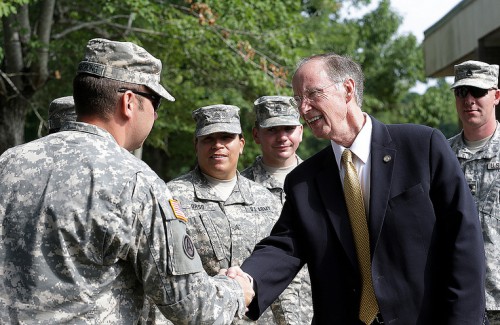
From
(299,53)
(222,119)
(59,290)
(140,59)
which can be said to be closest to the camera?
(59,290)

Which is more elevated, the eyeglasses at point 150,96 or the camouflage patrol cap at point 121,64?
the camouflage patrol cap at point 121,64

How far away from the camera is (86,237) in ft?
11.8

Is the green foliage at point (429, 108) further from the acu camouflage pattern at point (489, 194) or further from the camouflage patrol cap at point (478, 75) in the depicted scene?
the acu camouflage pattern at point (489, 194)

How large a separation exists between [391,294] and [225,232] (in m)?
2.06

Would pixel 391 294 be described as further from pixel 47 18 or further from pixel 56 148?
pixel 47 18

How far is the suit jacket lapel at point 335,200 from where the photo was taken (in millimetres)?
4637

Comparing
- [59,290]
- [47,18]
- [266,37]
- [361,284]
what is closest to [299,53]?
[266,37]

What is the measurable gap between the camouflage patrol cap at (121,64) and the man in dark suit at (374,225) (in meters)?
1.08

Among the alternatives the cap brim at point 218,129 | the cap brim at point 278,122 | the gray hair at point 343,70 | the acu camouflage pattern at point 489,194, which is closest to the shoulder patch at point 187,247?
the gray hair at point 343,70

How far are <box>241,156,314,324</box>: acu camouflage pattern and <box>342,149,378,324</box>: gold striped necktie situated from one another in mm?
1952

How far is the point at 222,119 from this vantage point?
678cm

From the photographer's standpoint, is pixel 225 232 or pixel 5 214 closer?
pixel 5 214

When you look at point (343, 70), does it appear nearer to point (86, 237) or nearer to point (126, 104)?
point (126, 104)

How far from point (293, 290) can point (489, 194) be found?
1506mm
